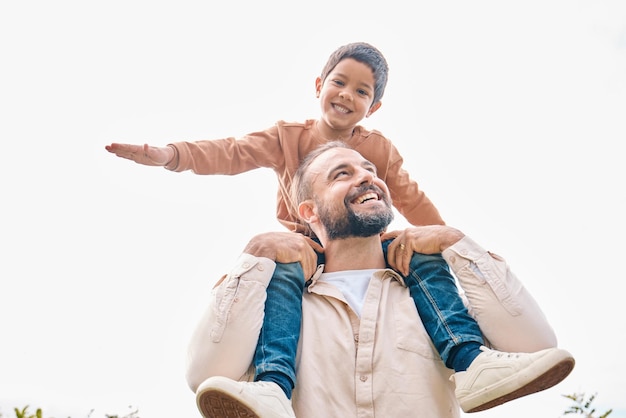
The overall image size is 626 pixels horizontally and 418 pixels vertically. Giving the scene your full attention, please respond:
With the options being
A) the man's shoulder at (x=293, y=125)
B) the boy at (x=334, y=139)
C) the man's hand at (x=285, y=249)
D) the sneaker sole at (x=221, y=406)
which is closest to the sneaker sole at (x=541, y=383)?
the boy at (x=334, y=139)

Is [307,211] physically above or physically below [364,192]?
below

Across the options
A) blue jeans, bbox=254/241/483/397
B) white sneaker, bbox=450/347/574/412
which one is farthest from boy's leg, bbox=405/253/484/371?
white sneaker, bbox=450/347/574/412

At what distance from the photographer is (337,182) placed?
389 centimetres

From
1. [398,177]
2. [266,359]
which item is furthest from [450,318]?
[398,177]

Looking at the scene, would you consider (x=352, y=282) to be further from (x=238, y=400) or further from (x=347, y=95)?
(x=347, y=95)

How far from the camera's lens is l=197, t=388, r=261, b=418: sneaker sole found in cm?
239

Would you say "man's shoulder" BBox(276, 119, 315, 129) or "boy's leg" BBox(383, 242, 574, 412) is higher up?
"man's shoulder" BBox(276, 119, 315, 129)

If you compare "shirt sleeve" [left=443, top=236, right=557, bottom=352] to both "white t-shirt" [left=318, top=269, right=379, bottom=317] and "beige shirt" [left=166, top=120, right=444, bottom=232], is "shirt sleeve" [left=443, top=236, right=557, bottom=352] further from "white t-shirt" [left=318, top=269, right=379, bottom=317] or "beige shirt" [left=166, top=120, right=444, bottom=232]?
"beige shirt" [left=166, top=120, right=444, bottom=232]

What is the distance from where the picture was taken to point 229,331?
2.85 meters

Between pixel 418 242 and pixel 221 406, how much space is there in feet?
5.15

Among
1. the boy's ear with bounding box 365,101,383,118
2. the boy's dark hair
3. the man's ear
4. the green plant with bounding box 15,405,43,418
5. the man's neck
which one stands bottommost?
the green plant with bounding box 15,405,43,418

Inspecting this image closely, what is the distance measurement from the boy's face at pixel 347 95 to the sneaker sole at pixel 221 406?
8.92ft

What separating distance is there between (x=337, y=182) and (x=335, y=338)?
118 cm

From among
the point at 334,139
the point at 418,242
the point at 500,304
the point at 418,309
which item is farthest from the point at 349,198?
the point at 500,304
